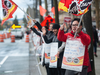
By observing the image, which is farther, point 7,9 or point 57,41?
point 7,9

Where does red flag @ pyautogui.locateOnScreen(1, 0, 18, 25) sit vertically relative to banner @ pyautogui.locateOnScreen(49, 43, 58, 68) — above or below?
above

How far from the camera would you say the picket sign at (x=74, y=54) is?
12.2 feet

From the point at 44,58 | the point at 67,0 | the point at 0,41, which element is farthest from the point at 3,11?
the point at 0,41

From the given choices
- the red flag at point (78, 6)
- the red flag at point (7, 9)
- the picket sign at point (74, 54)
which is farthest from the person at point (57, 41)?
the red flag at point (7, 9)

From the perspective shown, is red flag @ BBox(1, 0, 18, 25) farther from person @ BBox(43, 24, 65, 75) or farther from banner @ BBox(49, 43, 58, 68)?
banner @ BBox(49, 43, 58, 68)

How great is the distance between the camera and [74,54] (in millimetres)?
3781

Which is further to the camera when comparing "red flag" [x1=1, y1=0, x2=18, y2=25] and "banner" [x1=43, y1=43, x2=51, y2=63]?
"red flag" [x1=1, y1=0, x2=18, y2=25]

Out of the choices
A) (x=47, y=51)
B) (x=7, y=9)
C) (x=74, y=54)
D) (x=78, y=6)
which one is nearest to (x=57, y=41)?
(x=47, y=51)

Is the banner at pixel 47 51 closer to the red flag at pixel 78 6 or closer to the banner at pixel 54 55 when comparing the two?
the banner at pixel 54 55

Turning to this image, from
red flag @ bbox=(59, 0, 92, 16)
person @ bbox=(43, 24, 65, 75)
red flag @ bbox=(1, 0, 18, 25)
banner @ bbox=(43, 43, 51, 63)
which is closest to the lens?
red flag @ bbox=(59, 0, 92, 16)

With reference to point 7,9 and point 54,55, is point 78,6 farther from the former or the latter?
point 7,9

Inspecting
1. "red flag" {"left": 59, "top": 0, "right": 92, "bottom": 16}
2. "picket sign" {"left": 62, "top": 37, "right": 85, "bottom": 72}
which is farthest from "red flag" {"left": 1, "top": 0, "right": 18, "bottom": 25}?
"picket sign" {"left": 62, "top": 37, "right": 85, "bottom": 72}

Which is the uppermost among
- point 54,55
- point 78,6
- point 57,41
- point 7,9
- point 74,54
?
point 7,9

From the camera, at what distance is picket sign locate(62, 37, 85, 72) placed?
3725 mm
